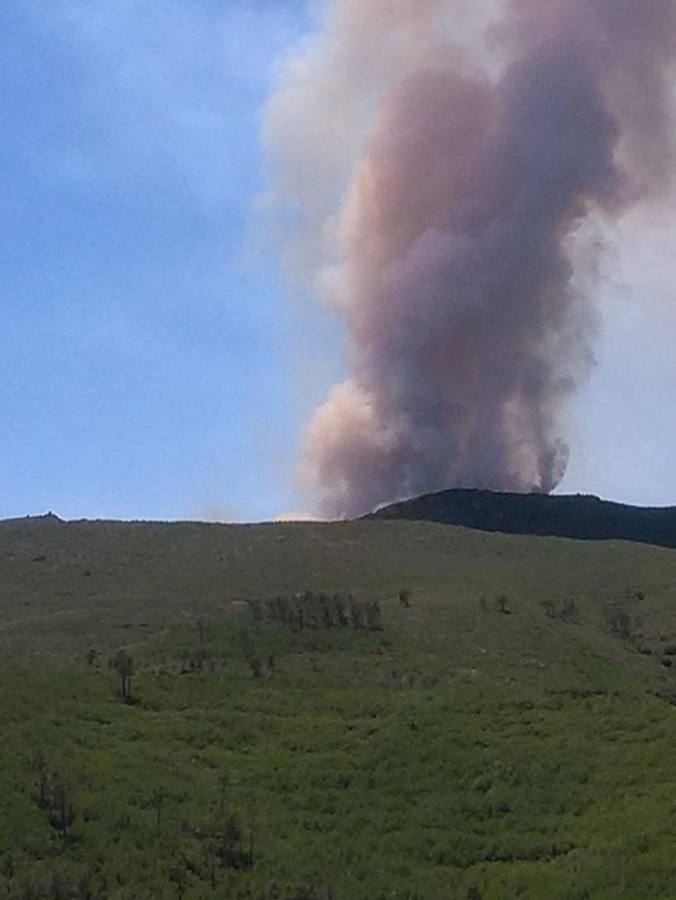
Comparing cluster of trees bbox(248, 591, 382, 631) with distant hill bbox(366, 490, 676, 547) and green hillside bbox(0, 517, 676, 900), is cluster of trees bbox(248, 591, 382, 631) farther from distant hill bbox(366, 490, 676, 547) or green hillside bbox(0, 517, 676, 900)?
distant hill bbox(366, 490, 676, 547)

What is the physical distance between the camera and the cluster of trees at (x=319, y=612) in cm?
3831

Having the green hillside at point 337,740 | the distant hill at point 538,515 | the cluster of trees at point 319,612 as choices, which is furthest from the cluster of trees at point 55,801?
the distant hill at point 538,515

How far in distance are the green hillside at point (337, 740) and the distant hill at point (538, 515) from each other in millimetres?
23158

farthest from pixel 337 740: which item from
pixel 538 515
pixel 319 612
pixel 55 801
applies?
pixel 538 515

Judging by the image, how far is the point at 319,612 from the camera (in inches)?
1571

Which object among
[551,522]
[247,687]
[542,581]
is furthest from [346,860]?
[551,522]

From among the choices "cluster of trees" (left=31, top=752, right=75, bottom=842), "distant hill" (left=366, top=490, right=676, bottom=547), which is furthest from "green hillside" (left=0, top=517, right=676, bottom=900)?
"distant hill" (left=366, top=490, right=676, bottom=547)

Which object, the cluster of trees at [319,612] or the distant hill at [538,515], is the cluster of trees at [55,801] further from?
the distant hill at [538,515]

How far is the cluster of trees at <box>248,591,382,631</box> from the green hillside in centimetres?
13

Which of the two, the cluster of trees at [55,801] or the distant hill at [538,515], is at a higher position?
the distant hill at [538,515]

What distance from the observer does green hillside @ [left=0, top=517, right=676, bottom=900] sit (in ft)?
63.2

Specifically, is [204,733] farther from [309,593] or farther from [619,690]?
[309,593]

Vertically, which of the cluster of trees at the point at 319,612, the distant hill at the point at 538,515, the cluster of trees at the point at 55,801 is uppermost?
the distant hill at the point at 538,515

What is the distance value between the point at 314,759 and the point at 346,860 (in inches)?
186
